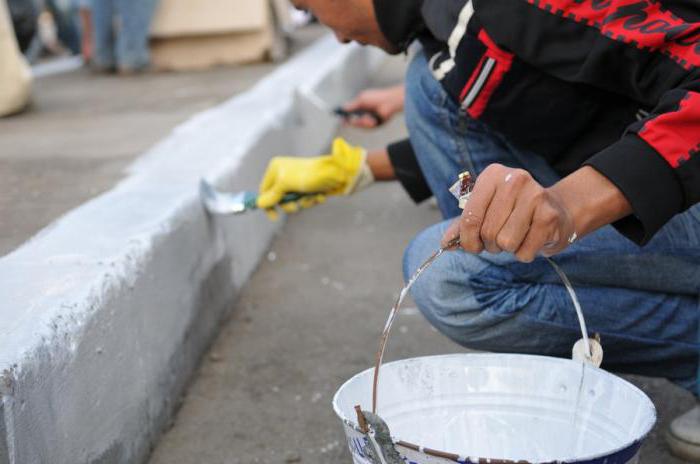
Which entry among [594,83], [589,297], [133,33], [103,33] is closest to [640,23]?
[594,83]

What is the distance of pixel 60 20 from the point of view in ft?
24.0

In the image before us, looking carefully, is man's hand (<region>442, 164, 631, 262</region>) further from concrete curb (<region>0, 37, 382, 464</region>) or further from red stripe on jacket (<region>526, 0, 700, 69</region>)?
concrete curb (<region>0, 37, 382, 464</region>)

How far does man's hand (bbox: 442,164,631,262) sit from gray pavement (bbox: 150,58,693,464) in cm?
68

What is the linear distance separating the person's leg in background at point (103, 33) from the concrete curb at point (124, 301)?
284cm

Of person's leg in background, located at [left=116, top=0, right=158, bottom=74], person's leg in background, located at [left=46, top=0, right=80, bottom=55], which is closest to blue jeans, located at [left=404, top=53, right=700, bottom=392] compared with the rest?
person's leg in background, located at [left=116, top=0, right=158, bottom=74]

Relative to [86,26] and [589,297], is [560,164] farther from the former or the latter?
[86,26]

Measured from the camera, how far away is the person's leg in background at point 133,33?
18.7ft

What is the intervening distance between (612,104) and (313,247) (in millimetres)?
1680

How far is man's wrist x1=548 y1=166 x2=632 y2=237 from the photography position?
4.42 feet

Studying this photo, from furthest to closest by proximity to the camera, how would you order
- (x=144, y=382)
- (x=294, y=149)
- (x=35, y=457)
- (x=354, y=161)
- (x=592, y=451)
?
(x=294, y=149) < (x=354, y=161) < (x=144, y=382) < (x=592, y=451) < (x=35, y=457)

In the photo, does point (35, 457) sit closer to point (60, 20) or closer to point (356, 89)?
point (356, 89)

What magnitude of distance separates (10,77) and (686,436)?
3.27m

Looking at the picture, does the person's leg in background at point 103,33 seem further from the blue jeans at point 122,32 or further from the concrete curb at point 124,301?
the concrete curb at point 124,301

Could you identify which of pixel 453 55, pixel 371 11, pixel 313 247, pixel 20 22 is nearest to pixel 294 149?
pixel 313 247
